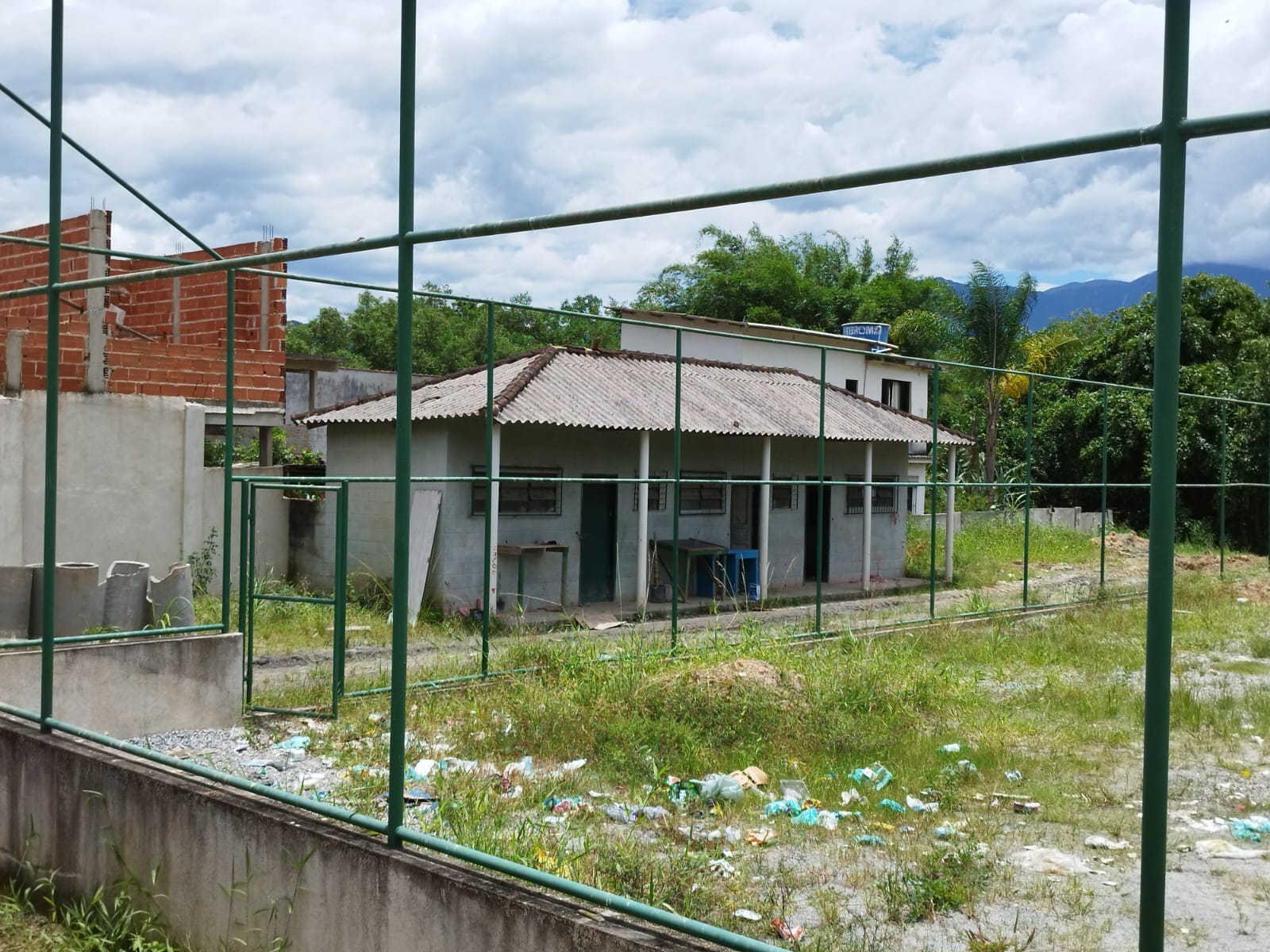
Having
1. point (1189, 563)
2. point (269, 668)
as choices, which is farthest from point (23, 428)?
point (1189, 563)

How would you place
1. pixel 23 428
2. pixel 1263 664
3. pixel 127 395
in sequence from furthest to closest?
pixel 127 395
pixel 23 428
pixel 1263 664

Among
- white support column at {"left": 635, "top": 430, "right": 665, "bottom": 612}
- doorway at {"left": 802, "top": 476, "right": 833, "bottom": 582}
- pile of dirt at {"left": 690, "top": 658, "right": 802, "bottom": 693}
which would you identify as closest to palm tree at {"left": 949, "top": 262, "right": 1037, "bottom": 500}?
doorway at {"left": 802, "top": 476, "right": 833, "bottom": 582}

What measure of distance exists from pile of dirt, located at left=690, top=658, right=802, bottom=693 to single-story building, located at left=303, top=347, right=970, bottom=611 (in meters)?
5.67

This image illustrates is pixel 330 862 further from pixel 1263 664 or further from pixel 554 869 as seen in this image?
pixel 1263 664

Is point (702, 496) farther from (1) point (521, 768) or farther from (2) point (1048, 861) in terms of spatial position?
(2) point (1048, 861)

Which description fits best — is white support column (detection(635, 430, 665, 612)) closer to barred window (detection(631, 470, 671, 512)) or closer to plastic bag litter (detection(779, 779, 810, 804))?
barred window (detection(631, 470, 671, 512))

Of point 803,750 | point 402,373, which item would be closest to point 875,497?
point 803,750

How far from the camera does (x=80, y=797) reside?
4473mm

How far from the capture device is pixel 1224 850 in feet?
17.8

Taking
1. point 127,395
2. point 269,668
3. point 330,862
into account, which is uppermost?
point 127,395

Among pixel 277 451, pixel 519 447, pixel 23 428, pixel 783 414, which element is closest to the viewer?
pixel 23 428

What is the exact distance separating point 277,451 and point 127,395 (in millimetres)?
8519

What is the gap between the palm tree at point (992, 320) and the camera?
28219mm

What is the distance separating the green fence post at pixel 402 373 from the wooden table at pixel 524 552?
11534 millimetres
